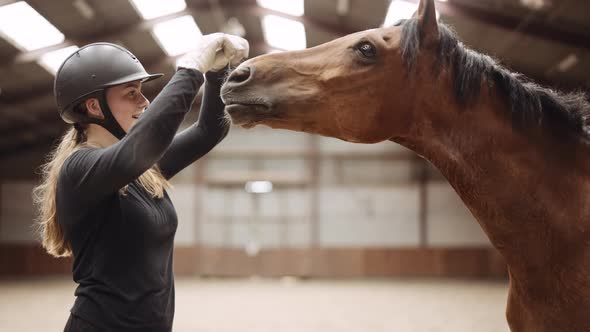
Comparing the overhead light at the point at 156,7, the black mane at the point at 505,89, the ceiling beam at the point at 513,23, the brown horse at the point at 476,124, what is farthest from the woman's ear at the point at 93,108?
the overhead light at the point at 156,7

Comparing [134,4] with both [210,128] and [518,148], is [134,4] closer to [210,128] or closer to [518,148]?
[210,128]

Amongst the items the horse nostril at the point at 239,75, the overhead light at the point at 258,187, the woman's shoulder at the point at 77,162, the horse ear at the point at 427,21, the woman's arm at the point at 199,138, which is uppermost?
the horse ear at the point at 427,21

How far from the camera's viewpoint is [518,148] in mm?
1552

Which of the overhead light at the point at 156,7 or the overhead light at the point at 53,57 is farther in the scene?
the overhead light at the point at 53,57

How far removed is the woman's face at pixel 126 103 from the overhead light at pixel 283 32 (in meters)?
9.10

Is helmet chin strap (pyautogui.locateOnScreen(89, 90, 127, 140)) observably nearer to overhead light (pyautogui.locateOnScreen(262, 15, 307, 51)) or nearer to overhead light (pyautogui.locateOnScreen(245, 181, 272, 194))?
overhead light (pyautogui.locateOnScreen(262, 15, 307, 51))

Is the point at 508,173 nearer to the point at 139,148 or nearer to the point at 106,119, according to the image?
the point at 139,148

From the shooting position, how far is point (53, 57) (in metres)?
10.4

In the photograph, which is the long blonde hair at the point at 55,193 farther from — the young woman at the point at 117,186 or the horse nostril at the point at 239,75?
the horse nostril at the point at 239,75

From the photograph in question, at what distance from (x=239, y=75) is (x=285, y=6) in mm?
8800

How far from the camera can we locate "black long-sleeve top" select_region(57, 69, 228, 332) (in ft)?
4.56

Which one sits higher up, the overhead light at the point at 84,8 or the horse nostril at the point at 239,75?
the horse nostril at the point at 239,75

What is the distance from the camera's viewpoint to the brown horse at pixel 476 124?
4.92 ft

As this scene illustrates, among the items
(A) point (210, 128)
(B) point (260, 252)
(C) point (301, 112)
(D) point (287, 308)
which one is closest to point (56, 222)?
(A) point (210, 128)
